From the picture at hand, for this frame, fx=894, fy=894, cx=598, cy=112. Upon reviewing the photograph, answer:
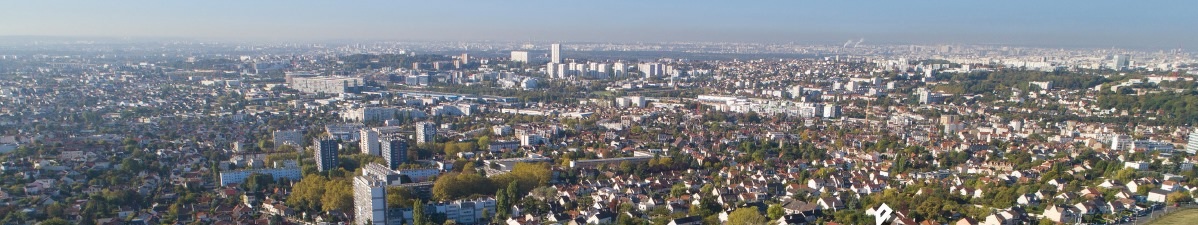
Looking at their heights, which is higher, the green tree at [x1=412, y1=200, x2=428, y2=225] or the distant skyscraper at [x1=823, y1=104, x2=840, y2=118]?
the green tree at [x1=412, y1=200, x2=428, y2=225]

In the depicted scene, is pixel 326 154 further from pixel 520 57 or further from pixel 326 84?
pixel 520 57

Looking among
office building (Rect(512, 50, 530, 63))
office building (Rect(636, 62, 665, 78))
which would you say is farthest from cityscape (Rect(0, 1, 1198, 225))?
office building (Rect(512, 50, 530, 63))

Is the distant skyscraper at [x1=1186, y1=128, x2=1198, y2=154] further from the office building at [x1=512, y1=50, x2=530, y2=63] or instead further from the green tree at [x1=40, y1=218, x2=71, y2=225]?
the office building at [x1=512, y1=50, x2=530, y2=63]

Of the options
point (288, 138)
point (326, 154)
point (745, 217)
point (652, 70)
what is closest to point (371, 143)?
point (326, 154)

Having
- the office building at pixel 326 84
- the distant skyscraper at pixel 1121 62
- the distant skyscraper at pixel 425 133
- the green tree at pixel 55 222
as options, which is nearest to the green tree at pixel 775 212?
the green tree at pixel 55 222

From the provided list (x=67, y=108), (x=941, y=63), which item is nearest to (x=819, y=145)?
(x=67, y=108)

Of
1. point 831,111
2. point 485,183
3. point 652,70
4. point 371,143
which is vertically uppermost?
point 485,183

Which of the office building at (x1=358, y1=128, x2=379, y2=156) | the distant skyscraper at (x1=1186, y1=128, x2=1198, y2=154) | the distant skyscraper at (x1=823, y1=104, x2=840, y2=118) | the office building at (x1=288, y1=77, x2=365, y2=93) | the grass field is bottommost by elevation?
the office building at (x1=288, y1=77, x2=365, y2=93)

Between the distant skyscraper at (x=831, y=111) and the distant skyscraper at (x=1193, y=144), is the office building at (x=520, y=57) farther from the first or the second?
the distant skyscraper at (x=1193, y=144)
